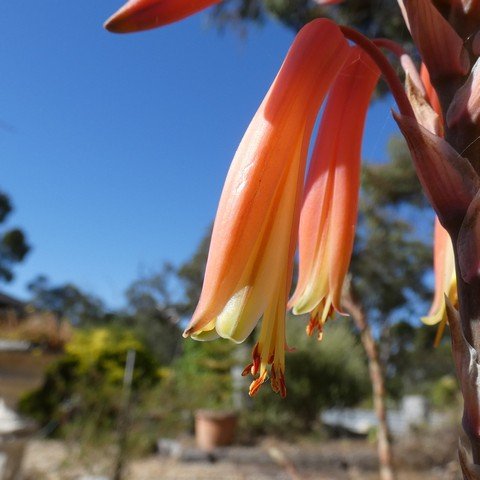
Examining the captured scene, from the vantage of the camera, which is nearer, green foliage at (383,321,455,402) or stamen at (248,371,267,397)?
stamen at (248,371,267,397)

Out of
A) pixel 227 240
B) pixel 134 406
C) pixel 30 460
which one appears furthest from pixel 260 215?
pixel 30 460

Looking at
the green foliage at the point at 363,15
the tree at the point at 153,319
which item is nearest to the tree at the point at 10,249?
the tree at the point at 153,319

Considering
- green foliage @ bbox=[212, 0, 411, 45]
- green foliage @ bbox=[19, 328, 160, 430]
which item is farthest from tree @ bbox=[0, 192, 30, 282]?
green foliage @ bbox=[212, 0, 411, 45]

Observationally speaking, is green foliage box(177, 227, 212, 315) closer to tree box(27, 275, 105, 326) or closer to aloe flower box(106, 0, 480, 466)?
tree box(27, 275, 105, 326)

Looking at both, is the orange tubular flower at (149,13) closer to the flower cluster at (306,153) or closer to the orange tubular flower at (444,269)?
the flower cluster at (306,153)

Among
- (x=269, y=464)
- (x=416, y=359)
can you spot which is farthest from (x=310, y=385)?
(x=416, y=359)

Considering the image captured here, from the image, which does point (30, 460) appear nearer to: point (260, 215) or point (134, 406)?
point (134, 406)

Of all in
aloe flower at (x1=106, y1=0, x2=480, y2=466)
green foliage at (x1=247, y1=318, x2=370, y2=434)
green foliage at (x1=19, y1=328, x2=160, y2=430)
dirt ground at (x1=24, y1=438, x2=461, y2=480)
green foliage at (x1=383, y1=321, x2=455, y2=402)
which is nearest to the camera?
aloe flower at (x1=106, y1=0, x2=480, y2=466)
